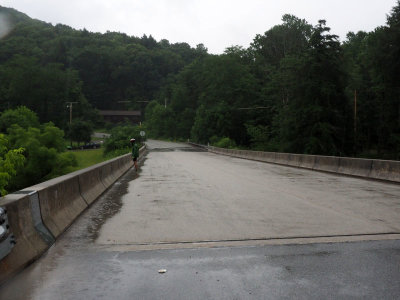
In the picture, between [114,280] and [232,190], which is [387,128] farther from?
[114,280]

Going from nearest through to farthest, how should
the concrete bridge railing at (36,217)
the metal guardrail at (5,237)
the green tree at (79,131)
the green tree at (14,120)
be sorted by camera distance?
the metal guardrail at (5,237)
the concrete bridge railing at (36,217)
the green tree at (14,120)
the green tree at (79,131)

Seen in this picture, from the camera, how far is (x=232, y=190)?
12555mm

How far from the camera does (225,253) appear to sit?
5.54m

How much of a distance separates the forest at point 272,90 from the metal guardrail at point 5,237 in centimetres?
5022

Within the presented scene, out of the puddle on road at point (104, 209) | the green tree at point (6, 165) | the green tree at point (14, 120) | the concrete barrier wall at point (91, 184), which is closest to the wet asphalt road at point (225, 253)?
the puddle on road at point (104, 209)

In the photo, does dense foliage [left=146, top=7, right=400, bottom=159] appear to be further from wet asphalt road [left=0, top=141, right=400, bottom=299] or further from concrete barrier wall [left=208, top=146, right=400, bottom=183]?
wet asphalt road [left=0, top=141, right=400, bottom=299]

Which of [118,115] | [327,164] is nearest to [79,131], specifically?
[118,115]

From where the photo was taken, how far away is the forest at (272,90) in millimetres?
53312

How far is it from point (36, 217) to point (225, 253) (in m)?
2.83

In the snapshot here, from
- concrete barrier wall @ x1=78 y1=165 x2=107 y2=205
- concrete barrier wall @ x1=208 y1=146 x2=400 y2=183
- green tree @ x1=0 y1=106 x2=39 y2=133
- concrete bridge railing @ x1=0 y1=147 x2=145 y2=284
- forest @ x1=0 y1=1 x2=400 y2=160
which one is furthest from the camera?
green tree @ x1=0 y1=106 x2=39 y2=133

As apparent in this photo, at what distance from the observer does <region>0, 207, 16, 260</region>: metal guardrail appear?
448 cm

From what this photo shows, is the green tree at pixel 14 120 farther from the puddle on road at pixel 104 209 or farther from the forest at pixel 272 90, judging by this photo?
the puddle on road at pixel 104 209

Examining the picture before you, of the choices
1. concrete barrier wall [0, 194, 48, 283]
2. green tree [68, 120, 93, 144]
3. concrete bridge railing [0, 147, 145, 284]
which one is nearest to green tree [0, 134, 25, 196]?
concrete bridge railing [0, 147, 145, 284]

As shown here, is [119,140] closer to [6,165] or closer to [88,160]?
[88,160]
